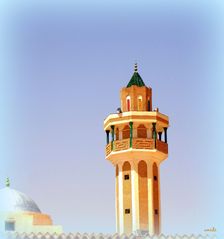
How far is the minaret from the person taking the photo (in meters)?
30.4

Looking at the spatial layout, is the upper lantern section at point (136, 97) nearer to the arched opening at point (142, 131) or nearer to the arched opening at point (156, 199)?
the arched opening at point (142, 131)

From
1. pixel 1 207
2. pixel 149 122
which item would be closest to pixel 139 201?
pixel 149 122

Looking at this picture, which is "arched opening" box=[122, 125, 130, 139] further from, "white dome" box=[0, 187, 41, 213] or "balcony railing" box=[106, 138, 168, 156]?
"white dome" box=[0, 187, 41, 213]

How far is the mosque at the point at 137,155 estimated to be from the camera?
3044cm

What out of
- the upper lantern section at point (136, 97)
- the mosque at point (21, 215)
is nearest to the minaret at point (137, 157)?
the upper lantern section at point (136, 97)

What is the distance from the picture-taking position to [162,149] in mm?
31203

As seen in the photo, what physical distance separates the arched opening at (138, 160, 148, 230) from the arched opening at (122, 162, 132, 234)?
0.45 meters

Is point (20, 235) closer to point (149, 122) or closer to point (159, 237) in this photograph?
point (159, 237)

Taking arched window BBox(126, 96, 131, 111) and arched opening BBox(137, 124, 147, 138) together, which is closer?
arched opening BBox(137, 124, 147, 138)

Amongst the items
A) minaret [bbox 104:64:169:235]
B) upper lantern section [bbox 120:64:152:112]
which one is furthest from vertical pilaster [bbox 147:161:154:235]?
upper lantern section [bbox 120:64:152:112]

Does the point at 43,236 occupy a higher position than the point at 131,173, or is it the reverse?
the point at 131,173

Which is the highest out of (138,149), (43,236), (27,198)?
(138,149)

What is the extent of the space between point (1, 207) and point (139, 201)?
601 cm

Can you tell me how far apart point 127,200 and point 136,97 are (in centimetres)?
452
